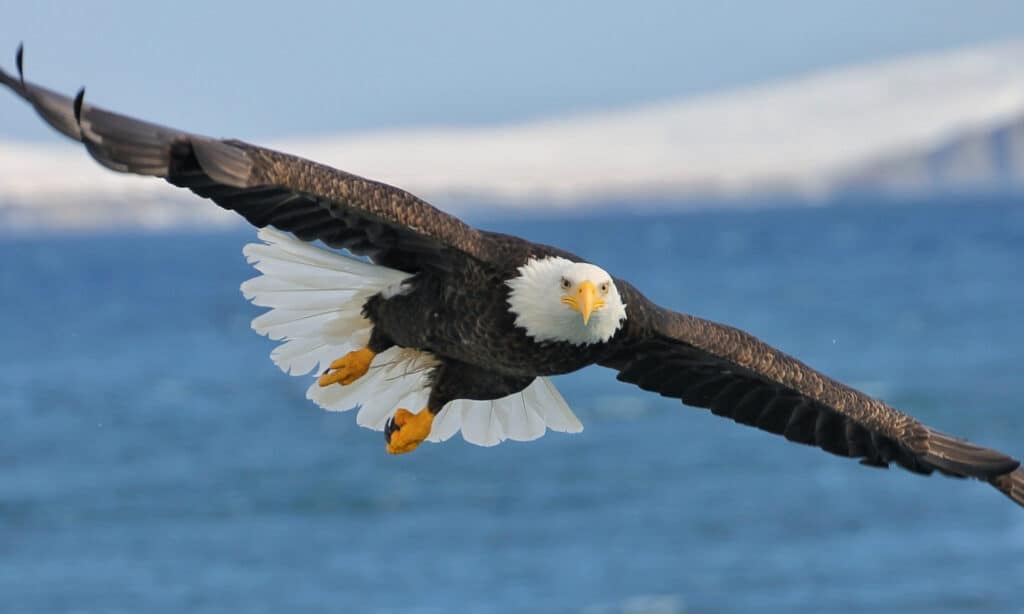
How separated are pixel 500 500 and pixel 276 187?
54.0 ft

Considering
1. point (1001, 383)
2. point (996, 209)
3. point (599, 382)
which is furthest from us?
point (996, 209)

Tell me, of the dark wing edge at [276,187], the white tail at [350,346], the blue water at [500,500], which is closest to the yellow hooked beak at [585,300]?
the dark wing edge at [276,187]

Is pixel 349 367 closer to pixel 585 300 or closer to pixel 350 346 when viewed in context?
pixel 350 346

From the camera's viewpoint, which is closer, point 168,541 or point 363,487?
point 168,541

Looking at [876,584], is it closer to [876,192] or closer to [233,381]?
[233,381]

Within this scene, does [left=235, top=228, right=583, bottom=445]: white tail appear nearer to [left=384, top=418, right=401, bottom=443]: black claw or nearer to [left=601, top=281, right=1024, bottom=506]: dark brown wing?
[left=384, top=418, right=401, bottom=443]: black claw

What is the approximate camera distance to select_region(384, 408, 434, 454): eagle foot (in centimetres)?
731

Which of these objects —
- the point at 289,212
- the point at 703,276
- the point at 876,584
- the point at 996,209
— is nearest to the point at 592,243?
the point at 703,276

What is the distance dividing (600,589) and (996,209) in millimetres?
98657

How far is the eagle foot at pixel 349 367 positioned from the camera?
7.30m

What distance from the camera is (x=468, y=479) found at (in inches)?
941

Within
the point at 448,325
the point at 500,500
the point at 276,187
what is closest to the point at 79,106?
the point at 276,187

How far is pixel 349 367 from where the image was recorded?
730 centimetres

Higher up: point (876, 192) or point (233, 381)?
point (876, 192)
